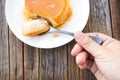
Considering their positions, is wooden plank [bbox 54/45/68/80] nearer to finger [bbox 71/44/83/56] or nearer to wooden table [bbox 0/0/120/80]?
wooden table [bbox 0/0/120/80]

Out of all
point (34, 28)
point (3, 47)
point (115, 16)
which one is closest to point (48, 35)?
point (34, 28)

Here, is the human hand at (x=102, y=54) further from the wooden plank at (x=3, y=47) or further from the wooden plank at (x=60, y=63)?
the wooden plank at (x=3, y=47)

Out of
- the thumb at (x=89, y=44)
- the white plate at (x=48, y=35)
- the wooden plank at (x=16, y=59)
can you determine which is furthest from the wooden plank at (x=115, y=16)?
the wooden plank at (x=16, y=59)

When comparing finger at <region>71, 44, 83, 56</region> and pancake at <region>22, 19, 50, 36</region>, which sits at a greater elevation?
pancake at <region>22, 19, 50, 36</region>

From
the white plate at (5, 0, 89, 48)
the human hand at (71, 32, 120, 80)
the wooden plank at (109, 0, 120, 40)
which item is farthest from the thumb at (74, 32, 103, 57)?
the wooden plank at (109, 0, 120, 40)

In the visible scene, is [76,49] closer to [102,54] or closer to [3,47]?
[102,54]
